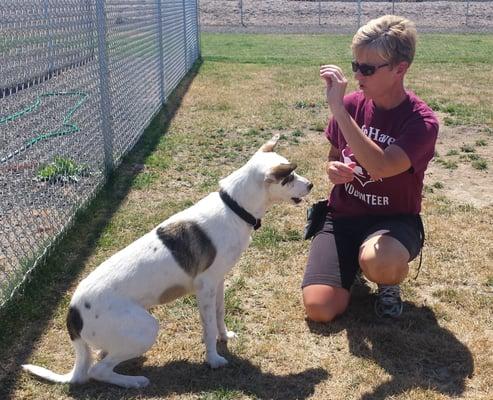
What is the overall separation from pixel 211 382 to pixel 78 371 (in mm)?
683

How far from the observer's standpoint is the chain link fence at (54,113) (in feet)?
13.8

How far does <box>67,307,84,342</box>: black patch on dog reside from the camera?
3.07 metres

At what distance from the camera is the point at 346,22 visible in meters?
33.4

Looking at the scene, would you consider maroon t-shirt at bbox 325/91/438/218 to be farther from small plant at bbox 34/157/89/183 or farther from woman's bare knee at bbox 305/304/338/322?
small plant at bbox 34/157/89/183

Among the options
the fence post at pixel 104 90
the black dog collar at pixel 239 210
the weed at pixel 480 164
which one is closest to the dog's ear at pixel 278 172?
the black dog collar at pixel 239 210

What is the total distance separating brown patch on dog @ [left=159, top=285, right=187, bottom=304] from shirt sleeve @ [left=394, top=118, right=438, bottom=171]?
1.46 m

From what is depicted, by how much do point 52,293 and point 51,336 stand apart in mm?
533

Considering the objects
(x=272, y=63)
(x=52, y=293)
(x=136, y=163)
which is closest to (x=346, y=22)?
(x=272, y=63)

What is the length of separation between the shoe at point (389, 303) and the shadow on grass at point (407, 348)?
4cm

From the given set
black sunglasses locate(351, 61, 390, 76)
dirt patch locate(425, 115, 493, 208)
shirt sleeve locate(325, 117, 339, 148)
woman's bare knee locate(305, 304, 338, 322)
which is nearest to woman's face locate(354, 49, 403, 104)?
black sunglasses locate(351, 61, 390, 76)

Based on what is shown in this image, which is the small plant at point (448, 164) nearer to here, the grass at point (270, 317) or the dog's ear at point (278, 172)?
the grass at point (270, 317)

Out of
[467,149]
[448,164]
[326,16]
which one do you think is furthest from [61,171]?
[326,16]

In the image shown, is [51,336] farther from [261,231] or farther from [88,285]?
[261,231]

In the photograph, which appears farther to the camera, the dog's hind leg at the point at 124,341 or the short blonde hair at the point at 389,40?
the short blonde hair at the point at 389,40
